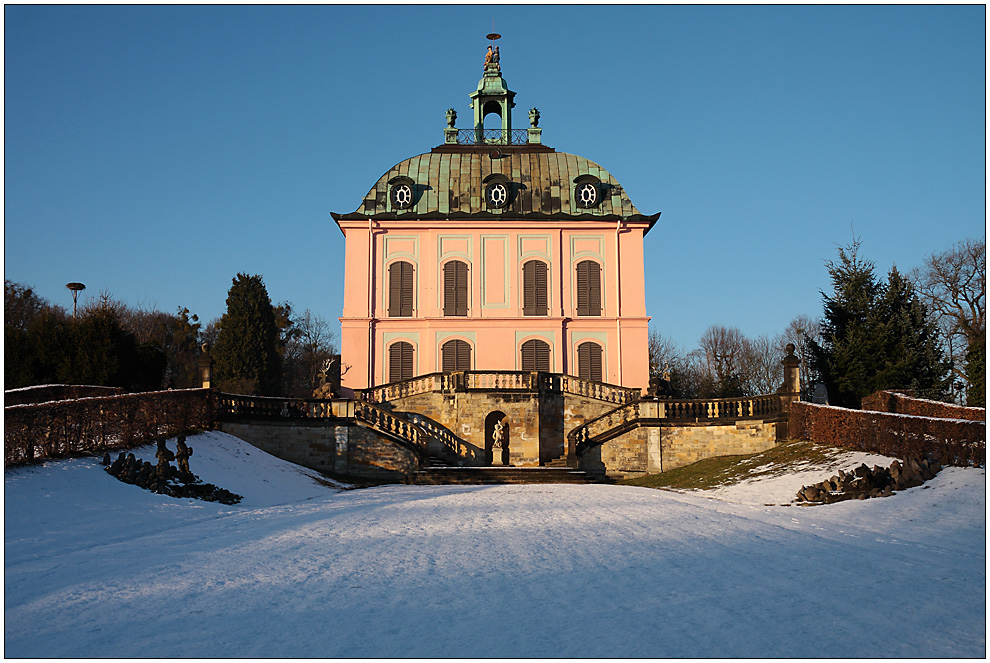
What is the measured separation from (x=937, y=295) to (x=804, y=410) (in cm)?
2028

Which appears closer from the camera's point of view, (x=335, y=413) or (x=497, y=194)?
(x=335, y=413)

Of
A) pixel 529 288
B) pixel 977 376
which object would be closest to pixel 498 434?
pixel 529 288

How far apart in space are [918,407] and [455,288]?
20.2 m

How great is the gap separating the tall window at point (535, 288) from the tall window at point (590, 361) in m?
2.49

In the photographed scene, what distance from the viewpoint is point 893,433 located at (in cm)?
1791

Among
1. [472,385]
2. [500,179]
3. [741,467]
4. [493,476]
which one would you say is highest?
[500,179]

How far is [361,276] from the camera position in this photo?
3631cm

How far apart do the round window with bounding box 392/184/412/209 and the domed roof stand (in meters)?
0.14

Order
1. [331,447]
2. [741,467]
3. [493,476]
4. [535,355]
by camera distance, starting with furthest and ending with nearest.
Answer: [535,355]
[331,447]
[493,476]
[741,467]

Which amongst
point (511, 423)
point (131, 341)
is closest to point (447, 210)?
point (511, 423)

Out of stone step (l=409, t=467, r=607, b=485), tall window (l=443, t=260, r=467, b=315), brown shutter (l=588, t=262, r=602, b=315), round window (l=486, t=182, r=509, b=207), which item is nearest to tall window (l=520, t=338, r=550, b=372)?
brown shutter (l=588, t=262, r=602, b=315)

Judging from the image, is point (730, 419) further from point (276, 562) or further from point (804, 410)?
point (276, 562)

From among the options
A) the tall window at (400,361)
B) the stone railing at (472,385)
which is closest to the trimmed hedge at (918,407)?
the stone railing at (472,385)

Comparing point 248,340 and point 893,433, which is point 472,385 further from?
point 248,340
